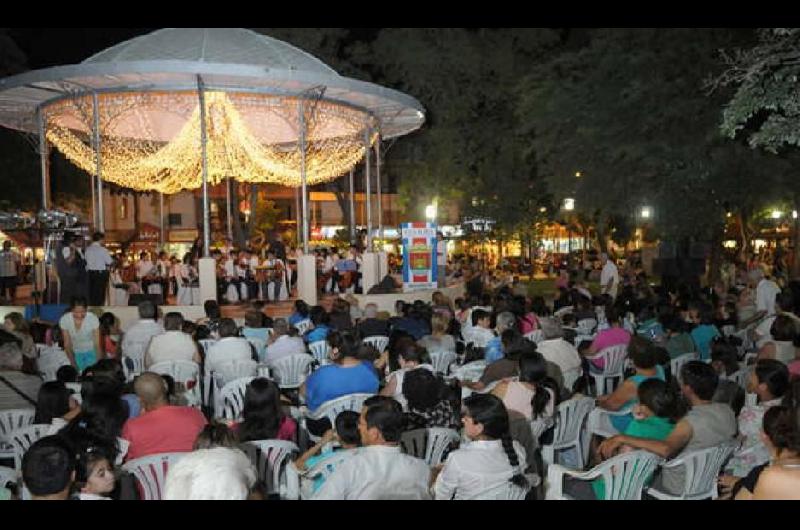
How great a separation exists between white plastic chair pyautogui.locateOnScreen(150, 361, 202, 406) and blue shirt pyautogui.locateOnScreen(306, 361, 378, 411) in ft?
6.29

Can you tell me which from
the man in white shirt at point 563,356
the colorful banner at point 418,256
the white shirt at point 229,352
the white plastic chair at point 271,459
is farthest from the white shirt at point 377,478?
the colorful banner at point 418,256

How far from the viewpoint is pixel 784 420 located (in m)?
3.97

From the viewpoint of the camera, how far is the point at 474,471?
13.4 feet

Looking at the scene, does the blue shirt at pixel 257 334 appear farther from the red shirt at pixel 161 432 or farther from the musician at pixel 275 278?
the musician at pixel 275 278

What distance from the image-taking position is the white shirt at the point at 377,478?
12.6 ft

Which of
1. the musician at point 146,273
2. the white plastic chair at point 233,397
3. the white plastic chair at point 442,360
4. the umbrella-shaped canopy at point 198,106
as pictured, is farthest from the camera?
the musician at point 146,273

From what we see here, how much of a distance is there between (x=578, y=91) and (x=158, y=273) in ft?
35.4

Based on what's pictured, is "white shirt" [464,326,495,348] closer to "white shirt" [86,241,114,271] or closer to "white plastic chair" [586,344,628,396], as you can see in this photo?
"white plastic chair" [586,344,628,396]

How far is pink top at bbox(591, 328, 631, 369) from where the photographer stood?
8680mm

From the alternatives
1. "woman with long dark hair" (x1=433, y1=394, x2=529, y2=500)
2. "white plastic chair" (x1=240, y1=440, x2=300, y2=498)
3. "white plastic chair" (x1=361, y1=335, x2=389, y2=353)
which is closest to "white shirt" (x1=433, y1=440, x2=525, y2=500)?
"woman with long dark hair" (x1=433, y1=394, x2=529, y2=500)

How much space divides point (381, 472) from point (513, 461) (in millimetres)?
776

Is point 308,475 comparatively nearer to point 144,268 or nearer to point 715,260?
point 144,268

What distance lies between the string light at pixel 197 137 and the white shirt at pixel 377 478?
38.4 ft

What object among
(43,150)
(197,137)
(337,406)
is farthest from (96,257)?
(337,406)
